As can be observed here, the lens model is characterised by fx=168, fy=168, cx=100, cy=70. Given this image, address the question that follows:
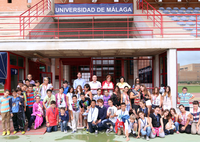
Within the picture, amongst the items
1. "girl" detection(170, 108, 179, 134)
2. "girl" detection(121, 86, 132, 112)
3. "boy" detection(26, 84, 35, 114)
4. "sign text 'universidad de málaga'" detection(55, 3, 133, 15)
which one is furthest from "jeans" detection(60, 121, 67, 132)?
"sign text 'universidad de málaga'" detection(55, 3, 133, 15)

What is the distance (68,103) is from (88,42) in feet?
10.1

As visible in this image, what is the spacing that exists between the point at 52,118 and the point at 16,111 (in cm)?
130

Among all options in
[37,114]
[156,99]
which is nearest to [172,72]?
[156,99]

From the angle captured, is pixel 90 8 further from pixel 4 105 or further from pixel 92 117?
pixel 4 105

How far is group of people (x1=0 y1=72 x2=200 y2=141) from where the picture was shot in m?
5.75

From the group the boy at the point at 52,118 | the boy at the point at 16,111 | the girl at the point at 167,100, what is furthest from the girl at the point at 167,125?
the boy at the point at 16,111

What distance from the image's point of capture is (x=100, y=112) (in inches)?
244

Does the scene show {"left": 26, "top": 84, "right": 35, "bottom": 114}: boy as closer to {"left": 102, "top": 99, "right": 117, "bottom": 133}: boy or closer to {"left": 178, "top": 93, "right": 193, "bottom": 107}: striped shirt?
{"left": 102, "top": 99, "right": 117, "bottom": 133}: boy

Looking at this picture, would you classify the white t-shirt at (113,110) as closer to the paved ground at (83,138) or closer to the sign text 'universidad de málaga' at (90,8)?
the paved ground at (83,138)

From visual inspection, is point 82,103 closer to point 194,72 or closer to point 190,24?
point 194,72

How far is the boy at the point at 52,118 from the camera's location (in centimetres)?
624

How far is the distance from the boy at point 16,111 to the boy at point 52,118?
0.90 metres

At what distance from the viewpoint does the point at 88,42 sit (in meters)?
8.03

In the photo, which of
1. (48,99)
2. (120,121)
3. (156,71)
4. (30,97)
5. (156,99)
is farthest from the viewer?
(156,71)
